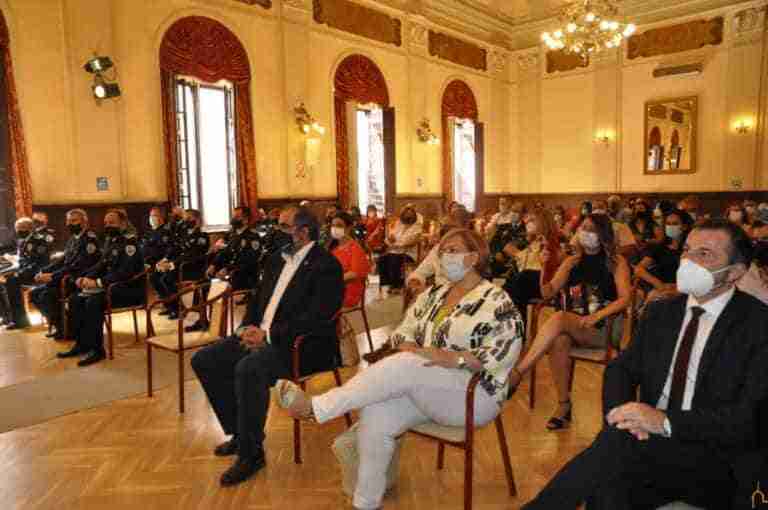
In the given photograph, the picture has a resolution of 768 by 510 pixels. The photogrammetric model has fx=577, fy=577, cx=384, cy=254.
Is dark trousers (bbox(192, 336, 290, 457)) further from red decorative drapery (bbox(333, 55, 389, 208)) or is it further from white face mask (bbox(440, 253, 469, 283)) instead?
red decorative drapery (bbox(333, 55, 389, 208))

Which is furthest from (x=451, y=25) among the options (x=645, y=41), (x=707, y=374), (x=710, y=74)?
(x=707, y=374)

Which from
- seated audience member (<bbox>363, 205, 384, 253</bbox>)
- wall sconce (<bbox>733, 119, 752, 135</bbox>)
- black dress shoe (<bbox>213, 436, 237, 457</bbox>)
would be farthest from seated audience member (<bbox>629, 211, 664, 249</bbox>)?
wall sconce (<bbox>733, 119, 752, 135</bbox>)

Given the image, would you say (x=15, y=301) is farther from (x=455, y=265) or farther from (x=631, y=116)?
(x=631, y=116)

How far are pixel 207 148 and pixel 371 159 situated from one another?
374 cm

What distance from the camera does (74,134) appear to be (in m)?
7.64

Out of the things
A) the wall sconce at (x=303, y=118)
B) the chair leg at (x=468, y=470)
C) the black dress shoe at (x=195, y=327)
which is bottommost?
the black dress shoe at (x=195, y=327)

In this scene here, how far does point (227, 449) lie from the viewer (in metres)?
3.12

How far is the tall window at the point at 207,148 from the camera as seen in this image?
894 centimetres

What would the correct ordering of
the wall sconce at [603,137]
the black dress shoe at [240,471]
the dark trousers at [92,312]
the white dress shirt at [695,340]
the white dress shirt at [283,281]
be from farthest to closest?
1. the wall sconce at [603,137]
2. the dark trousers at [92,312]
3. the white dress shirt at [283,281]
4. the black dress shoe at [240,471]
5. the white dress shirt at [695,340]

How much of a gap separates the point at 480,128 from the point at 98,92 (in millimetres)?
9040

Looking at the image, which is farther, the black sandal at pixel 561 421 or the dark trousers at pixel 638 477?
the black sandal at pixel 561 421

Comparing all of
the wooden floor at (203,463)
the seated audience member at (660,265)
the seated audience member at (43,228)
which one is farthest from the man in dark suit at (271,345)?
the seated audience member at (43,228)

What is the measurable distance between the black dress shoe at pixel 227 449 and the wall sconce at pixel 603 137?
41.3 feet

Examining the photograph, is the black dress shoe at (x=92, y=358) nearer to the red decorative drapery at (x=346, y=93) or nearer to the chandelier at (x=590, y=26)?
the red decorative drapery at (x=346, y=93)
